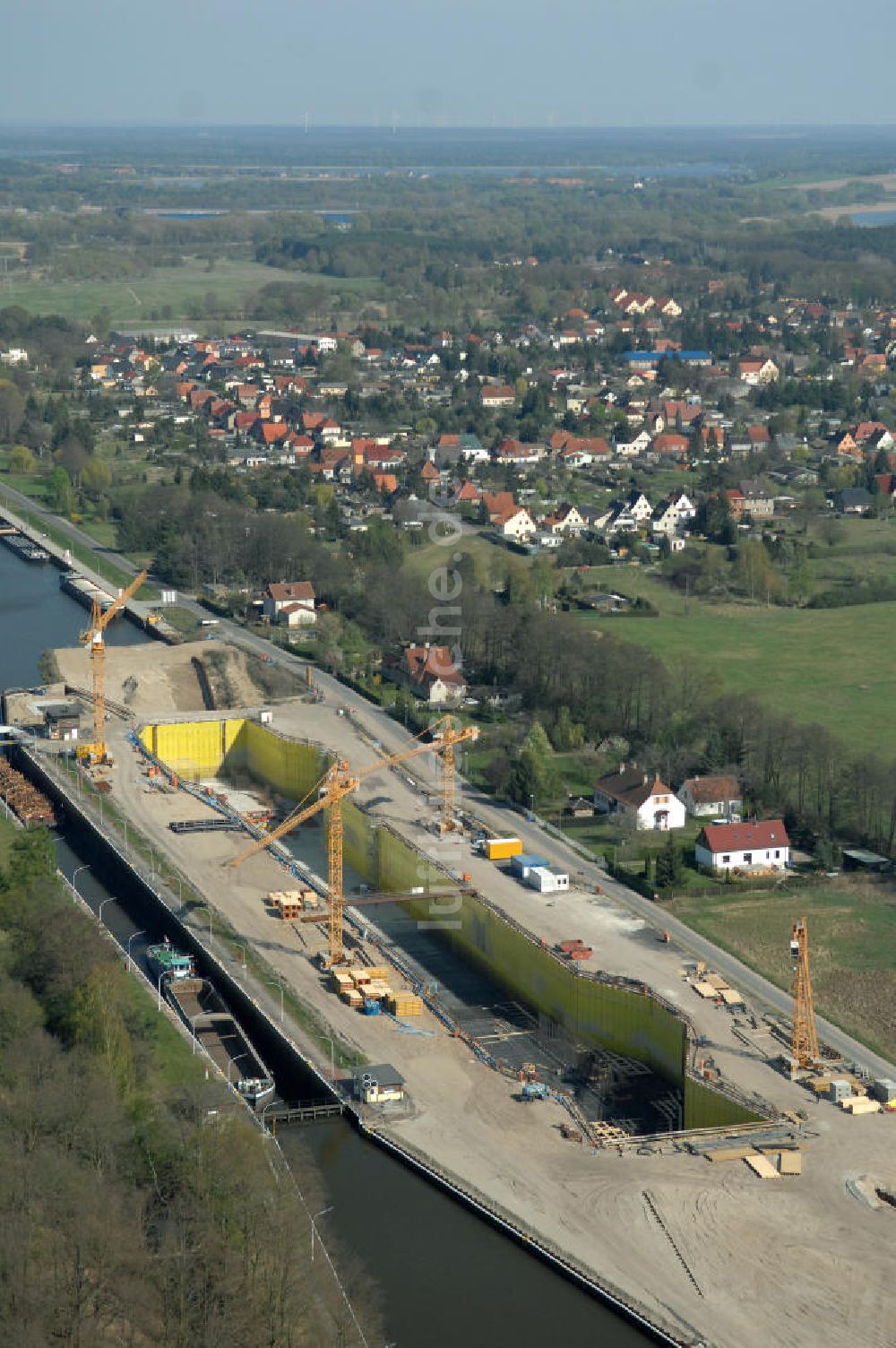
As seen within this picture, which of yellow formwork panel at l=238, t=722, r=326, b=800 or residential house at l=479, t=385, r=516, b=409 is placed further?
residential house at l=479, t=385, r=516, b=409

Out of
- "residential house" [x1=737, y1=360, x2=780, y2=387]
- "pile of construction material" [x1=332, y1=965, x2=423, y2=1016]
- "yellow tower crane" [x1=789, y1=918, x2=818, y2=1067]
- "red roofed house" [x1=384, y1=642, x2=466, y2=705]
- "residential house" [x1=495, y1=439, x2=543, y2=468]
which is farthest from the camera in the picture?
"residential house" [x1=737, y1=360, x2=780, y2=387]

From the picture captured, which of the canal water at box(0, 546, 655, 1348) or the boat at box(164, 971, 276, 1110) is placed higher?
the canal water at box(0, 546, 655, 1348)

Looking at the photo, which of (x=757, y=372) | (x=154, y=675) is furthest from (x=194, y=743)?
(x=757, y=372)

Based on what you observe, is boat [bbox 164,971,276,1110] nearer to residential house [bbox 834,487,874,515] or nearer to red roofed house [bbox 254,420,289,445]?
residential house [bbox 834,487,874,515]

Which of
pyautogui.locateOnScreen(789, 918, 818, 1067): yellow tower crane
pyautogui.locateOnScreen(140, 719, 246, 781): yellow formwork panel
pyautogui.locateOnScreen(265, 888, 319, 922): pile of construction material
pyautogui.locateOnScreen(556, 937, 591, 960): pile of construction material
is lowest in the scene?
pyautogui.locateOnScreen(140, 719, 246, 781): yellow formwork panel

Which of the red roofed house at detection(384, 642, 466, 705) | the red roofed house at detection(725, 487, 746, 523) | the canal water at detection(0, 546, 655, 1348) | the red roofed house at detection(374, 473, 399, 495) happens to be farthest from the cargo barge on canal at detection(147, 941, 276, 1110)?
the red roofed house at detection(374, 473, 399, 495)

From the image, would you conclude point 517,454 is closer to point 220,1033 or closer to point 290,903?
point 290,903
